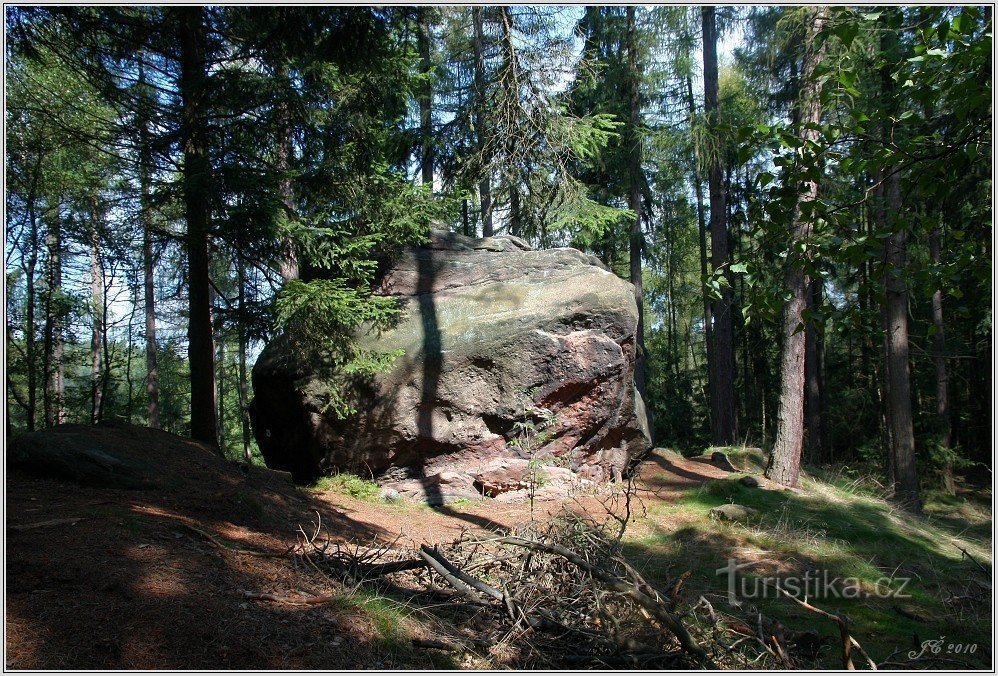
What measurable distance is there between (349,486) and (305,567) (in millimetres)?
4878

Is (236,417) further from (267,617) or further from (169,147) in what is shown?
(267,617)

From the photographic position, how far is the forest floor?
3529mm

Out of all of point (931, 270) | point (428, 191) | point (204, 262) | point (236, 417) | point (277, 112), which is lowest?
point (236, 417)

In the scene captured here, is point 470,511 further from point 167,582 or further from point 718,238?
point 718,238

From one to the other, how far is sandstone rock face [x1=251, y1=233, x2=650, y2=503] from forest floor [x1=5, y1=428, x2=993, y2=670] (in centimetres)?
68

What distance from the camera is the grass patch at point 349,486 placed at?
9609 millimetres

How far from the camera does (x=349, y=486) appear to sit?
9711mm

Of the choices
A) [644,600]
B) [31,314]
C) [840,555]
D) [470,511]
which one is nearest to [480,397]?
[470,511]

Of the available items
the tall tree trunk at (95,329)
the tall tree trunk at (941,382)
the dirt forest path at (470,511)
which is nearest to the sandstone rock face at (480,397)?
the dirt forest path at (470,511)

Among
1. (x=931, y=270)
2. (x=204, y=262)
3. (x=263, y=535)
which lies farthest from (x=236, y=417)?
(x=931, y=270)

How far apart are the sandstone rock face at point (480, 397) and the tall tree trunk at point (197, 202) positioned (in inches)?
45.7

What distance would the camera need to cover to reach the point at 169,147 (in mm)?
8906

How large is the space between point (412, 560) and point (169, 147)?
706 cm

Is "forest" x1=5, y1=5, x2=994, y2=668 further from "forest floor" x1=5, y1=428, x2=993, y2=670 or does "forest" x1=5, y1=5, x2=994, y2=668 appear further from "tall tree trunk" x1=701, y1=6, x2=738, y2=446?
"forest floor" x1=5, y1=428, x2=993, y2=670
